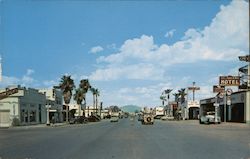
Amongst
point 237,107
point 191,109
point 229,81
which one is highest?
point 229,81

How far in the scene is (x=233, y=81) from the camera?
6038cm

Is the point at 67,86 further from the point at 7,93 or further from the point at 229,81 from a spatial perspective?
the point at 229,81

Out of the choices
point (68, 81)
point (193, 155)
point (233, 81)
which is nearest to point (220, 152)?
point (193, 155)

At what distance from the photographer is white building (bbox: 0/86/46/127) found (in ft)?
220

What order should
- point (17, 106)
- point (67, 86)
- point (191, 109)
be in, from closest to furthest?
point (17, 106) < point (67, 86) < point (191, 109)

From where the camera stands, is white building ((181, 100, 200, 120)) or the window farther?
white building ((181, 100, 200, 120))

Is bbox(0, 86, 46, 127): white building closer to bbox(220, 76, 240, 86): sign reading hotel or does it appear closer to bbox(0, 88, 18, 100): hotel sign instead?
bbox(0, 88, 18, 100): hotel sign

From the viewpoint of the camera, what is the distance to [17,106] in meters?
68.1

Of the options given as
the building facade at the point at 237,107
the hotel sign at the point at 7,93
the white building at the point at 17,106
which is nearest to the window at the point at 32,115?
the white building at the point at 17,106

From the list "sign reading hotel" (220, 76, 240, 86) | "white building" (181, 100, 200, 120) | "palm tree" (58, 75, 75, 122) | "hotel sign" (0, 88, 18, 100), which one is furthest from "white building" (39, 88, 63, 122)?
"sign reading hotel" (220, 76, 240, 86)

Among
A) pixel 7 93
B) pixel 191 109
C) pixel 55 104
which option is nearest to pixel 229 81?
pixel 7 93

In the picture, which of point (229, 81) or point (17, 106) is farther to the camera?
point (17, 106)

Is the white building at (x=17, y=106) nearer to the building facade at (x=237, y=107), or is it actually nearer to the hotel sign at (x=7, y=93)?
the hotel sign at (x=7, y=93)

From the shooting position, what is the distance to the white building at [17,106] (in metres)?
67.1
